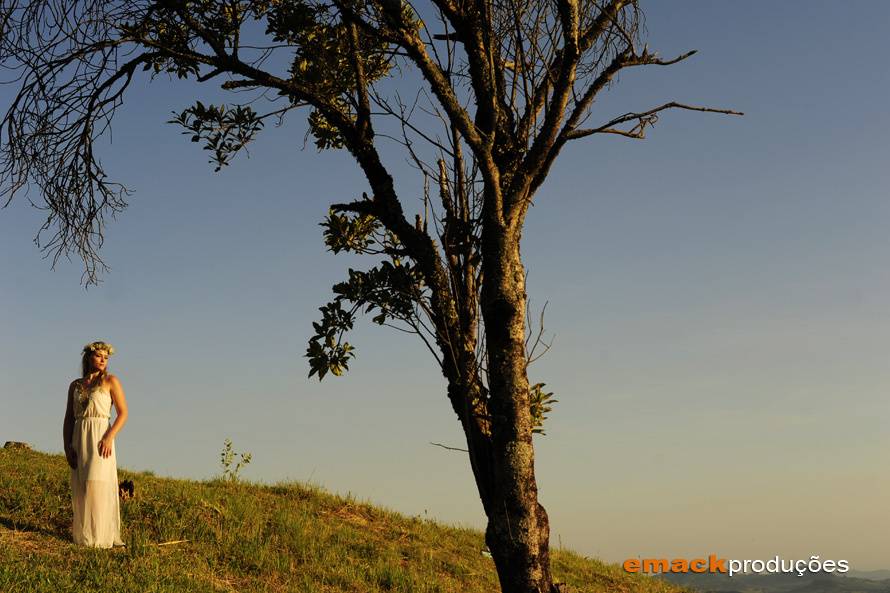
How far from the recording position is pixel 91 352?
13070mm

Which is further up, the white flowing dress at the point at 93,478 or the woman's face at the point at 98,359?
the woman's face at the point at 98,359

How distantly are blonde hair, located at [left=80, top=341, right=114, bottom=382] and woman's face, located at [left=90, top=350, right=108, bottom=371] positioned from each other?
3 centimetres

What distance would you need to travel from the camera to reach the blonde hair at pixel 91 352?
13086mm

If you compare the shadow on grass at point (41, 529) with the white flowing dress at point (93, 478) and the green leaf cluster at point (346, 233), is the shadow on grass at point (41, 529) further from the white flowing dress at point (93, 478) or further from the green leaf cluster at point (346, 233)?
the green leaf cluster at point (346, 233)

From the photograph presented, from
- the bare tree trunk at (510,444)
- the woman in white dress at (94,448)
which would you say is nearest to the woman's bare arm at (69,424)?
the woman in white dress at (94,448)

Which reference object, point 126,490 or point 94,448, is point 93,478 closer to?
point 94,448

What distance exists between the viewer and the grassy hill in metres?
11.8

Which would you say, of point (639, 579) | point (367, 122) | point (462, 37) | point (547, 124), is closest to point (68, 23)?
point (367, 122)

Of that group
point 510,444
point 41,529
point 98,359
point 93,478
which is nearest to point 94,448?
point 93,478

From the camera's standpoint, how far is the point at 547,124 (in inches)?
465

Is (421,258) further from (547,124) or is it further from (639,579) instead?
(639,579)

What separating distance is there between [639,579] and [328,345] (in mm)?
12799

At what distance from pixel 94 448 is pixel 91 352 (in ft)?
4.76

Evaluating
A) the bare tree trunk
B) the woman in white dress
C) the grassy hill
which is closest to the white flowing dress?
the woman in white dress
